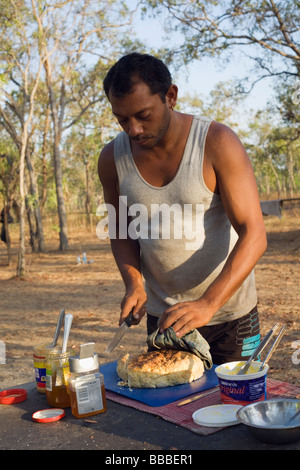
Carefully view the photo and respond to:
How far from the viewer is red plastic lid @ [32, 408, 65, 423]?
1.76 m

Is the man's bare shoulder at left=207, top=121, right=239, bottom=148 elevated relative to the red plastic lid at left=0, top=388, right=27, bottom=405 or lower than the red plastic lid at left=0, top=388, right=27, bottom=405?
elevated

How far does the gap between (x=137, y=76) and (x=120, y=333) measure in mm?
980

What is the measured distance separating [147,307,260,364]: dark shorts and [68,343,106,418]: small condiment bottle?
2.37ft

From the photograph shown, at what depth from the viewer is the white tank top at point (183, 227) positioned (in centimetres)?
216

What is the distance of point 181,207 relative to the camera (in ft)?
7.21

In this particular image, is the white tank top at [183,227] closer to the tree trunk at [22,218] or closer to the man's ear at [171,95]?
the man's ear at [171,95]

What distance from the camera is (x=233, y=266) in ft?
6.55

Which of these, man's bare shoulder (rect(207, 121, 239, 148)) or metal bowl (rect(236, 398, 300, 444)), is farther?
man's bare shoulder (rect(207, 121, 239, 148))

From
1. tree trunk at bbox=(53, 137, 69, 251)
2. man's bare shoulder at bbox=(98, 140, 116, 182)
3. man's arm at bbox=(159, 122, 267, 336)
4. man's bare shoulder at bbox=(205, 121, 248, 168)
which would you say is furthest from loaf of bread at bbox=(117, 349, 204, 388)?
tree trunk at bbox=(53, 137, 69, 251)

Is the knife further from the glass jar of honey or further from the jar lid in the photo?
the jar lid

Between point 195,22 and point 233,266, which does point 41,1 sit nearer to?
point 195,22

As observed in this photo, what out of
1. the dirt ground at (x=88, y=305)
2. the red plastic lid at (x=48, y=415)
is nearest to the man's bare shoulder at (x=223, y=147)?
the red plastic lid at (x=48, y=415)

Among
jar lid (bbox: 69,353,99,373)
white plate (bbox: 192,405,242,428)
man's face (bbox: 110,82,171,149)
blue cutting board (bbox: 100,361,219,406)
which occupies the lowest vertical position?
blue cutting board (bbox: 100,361,219,406)

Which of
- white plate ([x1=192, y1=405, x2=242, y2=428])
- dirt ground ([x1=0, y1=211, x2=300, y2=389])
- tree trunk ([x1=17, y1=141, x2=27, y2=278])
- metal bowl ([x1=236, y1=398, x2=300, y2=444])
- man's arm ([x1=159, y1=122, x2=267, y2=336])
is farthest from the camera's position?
tree trunk ([x1=17, y1=141, x2=27, y2=278])
